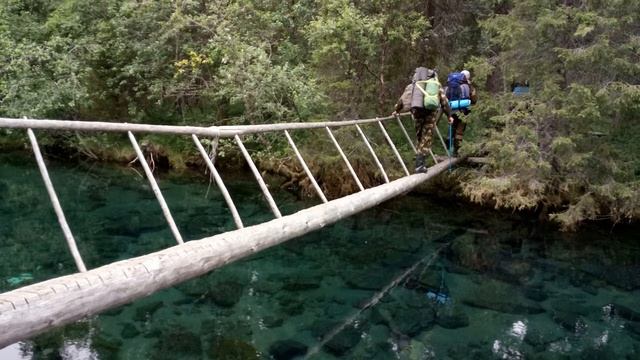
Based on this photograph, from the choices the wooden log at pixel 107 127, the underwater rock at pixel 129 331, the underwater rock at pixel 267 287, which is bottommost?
the underwater rock at pixel 267 287

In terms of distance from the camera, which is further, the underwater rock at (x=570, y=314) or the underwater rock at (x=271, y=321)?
the underwater rock at (x=570, y=314)

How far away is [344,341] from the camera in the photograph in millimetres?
7543

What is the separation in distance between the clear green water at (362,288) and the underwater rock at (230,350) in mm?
25

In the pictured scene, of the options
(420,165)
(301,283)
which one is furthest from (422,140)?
(301,283)

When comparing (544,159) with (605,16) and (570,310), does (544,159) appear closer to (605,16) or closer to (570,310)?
(605,16)

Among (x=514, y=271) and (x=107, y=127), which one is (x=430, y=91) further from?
(x=107, y=127)

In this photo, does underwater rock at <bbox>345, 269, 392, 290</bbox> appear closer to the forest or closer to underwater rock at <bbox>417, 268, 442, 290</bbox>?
underwater rock at <bbox>417, 268, 442, 290</bbox>

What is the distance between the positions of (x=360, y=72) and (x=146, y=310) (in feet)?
26.8

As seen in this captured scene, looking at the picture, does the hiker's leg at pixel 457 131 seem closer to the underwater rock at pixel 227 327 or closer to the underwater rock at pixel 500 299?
the underwater rock at pixel 500 299

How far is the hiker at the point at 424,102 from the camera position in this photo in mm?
10367

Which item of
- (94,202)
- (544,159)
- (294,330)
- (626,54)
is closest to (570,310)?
(544,159)

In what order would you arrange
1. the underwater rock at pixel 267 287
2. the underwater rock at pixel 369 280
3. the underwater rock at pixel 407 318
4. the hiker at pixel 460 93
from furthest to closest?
the hiker at pixel 460 93 < the underwater rock at pixel 369 280 < the underwater rock at pixel 267 287 < the underwater rock at pixel 407 318

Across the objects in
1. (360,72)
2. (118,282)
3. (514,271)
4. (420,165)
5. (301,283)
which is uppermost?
(118,282)

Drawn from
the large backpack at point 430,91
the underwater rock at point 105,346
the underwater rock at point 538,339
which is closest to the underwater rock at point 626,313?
the underwater rock at point 538,339
